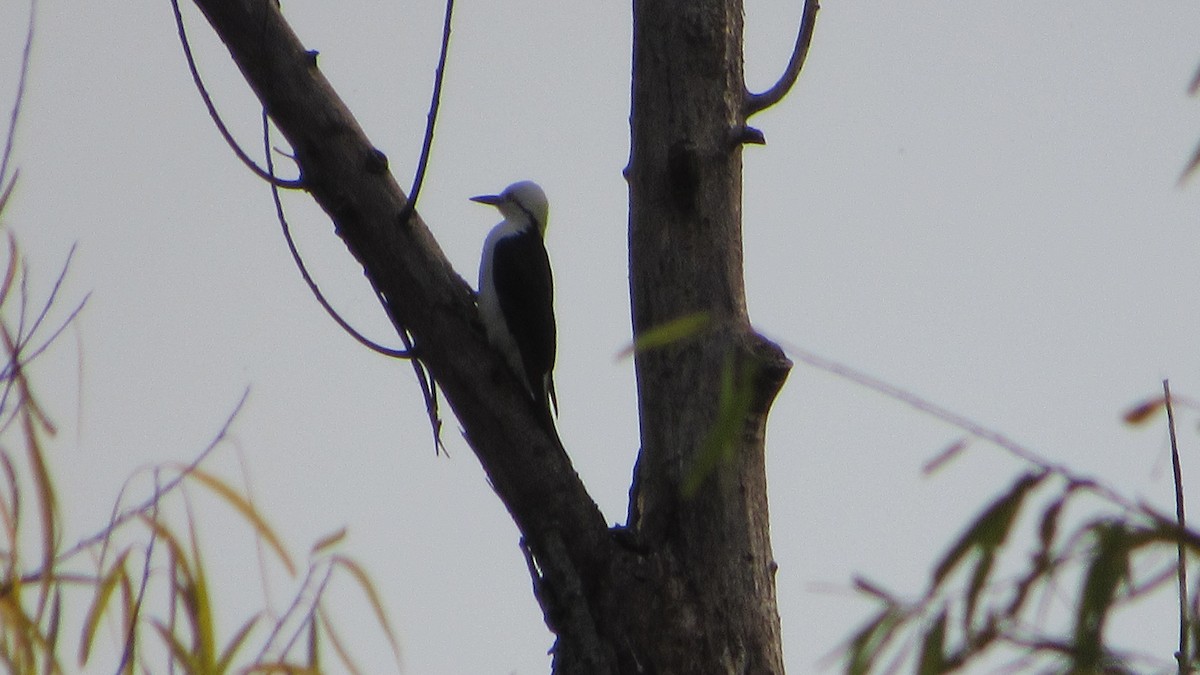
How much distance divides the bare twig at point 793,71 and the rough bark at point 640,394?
147mm

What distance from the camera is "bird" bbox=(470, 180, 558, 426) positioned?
441 cm

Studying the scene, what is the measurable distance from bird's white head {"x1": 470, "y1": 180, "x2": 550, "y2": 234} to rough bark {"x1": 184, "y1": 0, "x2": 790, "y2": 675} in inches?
107

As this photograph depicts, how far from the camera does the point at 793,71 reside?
10.3ft

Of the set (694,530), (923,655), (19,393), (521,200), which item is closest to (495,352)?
(694,530)

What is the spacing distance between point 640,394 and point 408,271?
1.70ft

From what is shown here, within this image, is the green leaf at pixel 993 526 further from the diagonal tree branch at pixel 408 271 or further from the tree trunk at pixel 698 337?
the diagonal tree branch at pixel 408 271

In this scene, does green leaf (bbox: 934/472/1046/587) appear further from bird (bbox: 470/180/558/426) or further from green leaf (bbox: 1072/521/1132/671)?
bird (bbox: 470/180/558/426)

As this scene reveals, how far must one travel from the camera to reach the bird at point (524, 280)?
173 inches

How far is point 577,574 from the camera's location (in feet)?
9.09

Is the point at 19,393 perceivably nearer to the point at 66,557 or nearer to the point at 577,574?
the point at 66,557

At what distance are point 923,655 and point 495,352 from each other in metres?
1.48

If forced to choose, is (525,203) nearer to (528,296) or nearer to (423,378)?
(528,296)

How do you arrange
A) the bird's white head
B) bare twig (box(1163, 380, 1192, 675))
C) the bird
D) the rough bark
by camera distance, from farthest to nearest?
the bird's white head → the bird → the rough bark → bare twig (box(1163, 380, 1192, 675))

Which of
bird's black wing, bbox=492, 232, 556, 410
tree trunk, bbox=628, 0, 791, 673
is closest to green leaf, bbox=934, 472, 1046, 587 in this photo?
tree trunk, bbox=628, 0, 791, 673
